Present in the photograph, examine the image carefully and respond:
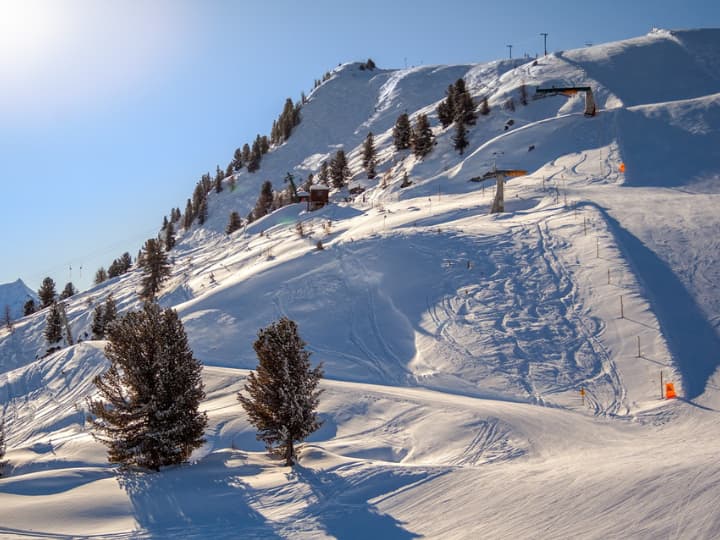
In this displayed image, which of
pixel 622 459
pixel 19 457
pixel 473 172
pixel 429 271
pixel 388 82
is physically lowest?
pixel 622 459

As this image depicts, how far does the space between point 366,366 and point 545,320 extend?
302 inches

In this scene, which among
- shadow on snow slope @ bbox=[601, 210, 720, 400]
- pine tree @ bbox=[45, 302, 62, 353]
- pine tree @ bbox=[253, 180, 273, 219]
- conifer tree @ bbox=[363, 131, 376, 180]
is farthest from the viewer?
pine tree @ bbox=[253, 180, 273, 219]

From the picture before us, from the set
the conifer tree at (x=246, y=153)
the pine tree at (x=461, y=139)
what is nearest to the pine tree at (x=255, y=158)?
the conifer tree at (x=246, y=153)

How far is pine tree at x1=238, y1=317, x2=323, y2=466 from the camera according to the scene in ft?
41.0

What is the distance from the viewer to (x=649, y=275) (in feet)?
73.2

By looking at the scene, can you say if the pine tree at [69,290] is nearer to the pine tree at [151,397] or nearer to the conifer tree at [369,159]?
the conifer tree at [369,159]

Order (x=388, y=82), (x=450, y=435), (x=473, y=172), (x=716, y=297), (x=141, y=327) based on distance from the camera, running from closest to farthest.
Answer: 1. (x=141, y=327)
2. (x=450, y=435)
3. (x=716, y=297)
4. (x=473, y=172)
5. (x=388, y=82)

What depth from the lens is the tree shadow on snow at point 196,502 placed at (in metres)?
9.47

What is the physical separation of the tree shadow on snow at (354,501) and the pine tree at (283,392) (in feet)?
2.98

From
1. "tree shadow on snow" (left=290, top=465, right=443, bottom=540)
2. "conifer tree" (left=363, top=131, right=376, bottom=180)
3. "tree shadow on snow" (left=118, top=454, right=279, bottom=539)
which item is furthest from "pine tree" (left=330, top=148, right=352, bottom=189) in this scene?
"tree shadow on snow" (left=290, top=465, right=443, bottom=540)

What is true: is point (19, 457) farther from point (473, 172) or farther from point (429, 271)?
point (473, 172)

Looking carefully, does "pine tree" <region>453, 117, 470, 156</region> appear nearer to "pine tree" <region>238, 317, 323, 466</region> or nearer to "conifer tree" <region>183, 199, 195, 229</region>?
"pine tree" <region>238, 317, 323, 466</region>

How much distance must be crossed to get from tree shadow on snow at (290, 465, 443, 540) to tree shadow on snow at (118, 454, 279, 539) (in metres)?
1.14

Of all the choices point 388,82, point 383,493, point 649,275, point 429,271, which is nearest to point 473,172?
point 429,271
